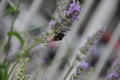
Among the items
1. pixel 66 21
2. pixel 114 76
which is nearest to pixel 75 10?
pixel 66 21

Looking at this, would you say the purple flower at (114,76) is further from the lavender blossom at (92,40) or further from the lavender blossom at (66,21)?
the lavender blossom at (66,21)

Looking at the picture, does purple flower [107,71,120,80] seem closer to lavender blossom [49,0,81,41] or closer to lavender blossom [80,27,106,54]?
lavender blossom [80,27,106,54]

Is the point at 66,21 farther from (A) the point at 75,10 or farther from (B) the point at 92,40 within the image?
(B) the point at 92,40

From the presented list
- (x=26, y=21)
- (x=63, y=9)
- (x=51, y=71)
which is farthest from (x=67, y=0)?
(x=51, y=71)

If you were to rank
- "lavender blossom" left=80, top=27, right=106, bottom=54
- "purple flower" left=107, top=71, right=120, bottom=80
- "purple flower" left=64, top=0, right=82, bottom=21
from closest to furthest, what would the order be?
"purple flower" left=64, top=0, right=82, bottom=21 < "purple flower" left=107, top=71, right=120, bottom=80 < "lavender blossom" left=80, top=27, right=106, bottom=54

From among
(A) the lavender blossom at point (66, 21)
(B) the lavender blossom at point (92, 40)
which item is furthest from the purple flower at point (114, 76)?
(A) the lavender blossom at point (66, 21)

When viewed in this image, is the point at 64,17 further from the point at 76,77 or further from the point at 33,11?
the point at 33,11

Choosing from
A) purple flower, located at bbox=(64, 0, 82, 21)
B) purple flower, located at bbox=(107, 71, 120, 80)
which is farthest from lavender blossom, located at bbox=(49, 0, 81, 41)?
purple flower, located at bbox=(107, 71, 120, 80)

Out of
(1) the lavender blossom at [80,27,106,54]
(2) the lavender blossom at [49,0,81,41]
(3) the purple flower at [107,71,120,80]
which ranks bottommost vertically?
(2) the lavender blossom at [49,0,81,41]

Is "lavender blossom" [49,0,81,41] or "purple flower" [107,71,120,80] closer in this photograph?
"lavender blossom" [49,0,81,41]

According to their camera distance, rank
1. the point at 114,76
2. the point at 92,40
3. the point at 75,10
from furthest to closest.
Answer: the point at 92,40, the point at 114,76, the point at 75,10

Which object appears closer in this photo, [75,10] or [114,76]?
[75,10]
